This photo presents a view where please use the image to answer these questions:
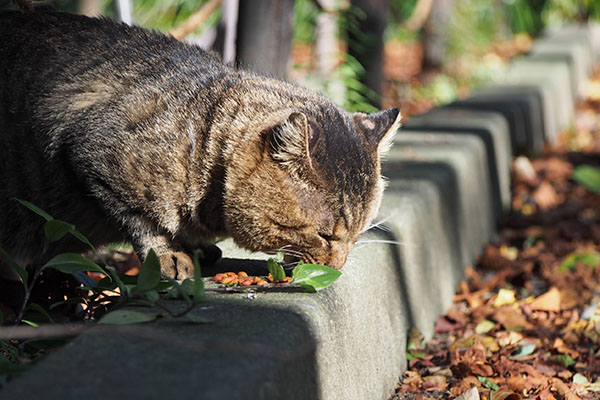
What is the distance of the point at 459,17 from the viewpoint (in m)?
12.5

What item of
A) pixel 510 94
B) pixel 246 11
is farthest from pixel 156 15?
pixel 510 94

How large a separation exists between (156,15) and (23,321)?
15.1 feet

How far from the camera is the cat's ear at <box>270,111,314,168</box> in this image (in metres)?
2.66

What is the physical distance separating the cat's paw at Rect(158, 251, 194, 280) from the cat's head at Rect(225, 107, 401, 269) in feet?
0.67

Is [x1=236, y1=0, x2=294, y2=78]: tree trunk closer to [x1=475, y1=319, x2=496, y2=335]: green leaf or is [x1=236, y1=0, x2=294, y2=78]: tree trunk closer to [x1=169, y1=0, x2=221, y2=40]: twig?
[x1=169, y1=0, x2=221, y2=40]: twig

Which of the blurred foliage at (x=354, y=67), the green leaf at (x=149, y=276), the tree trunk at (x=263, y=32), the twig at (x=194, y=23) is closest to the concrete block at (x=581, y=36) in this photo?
the blurred foliage at (x=354, y=67)

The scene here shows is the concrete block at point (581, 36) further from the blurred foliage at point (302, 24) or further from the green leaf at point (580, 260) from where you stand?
the green leaf at point (580, 260)

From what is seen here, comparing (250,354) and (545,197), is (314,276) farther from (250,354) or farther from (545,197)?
(545,197)

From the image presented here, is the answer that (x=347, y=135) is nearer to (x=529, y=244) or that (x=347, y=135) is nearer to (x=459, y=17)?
(x=529, y=244)

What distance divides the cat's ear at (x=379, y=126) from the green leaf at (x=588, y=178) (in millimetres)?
3112

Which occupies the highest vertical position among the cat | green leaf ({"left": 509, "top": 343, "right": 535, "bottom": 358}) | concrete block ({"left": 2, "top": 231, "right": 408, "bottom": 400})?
the cat

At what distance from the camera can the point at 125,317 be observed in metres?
2.07

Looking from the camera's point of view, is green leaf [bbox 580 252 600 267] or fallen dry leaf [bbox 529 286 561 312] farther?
green leaf [bbox 580 252 600 267]

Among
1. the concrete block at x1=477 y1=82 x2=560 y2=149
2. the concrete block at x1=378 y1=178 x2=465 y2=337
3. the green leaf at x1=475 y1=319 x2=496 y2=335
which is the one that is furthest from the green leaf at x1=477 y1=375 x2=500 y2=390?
the concrete block at x1=477 y1=82 x2=560 y2=149
